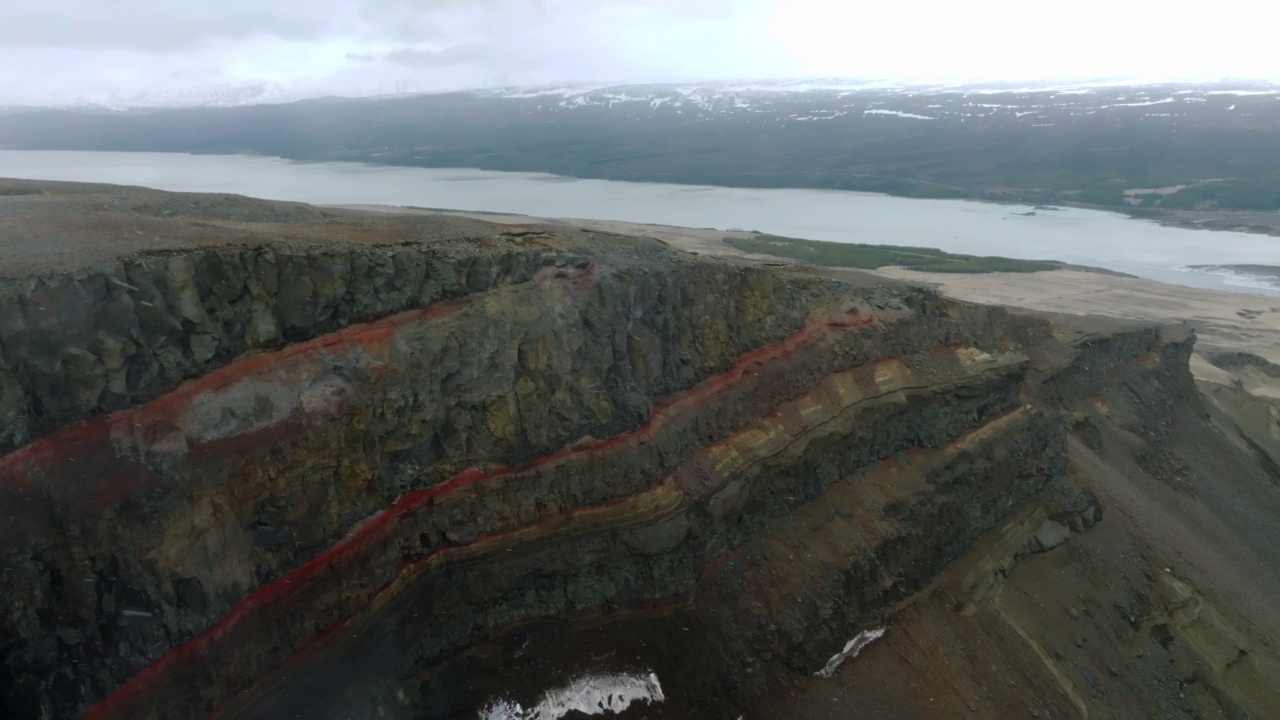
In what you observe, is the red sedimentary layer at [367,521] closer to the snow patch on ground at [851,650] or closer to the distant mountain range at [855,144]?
the snow patch on ground at [851,650]

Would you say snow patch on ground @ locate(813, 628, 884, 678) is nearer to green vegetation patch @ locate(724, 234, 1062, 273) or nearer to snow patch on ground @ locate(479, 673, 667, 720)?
snow patch on ground @ locate(479, 673, 667, 720)

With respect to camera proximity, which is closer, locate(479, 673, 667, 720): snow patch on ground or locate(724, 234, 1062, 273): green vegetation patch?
locate(479, 673, 667, 720): snow patch on ground

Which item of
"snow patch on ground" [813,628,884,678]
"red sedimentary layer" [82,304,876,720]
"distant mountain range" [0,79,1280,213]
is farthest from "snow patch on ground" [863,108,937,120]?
"snow patch on ground" [813,628,884,678]

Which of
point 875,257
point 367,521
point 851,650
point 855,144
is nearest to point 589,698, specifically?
point 367,521

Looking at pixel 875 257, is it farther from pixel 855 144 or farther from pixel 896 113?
pixel 896 113

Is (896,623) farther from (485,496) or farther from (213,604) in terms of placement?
(213,604)

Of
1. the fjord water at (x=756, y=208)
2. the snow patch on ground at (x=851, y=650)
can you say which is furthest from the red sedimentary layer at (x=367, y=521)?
the fjord water at (x=756, y=208)

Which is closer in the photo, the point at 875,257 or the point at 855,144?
the point at 875,257
